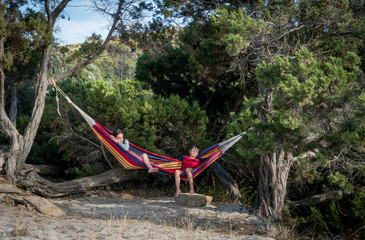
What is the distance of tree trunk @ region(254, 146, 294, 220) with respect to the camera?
186 inches

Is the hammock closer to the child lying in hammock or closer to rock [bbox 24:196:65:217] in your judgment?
the child lying in hammock

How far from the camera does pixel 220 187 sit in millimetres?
6383

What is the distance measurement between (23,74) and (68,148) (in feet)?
12.2

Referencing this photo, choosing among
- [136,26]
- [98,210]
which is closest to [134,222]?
[98,210]

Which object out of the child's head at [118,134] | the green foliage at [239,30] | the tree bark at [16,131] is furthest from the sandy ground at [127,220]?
the green foliage at [239,30]

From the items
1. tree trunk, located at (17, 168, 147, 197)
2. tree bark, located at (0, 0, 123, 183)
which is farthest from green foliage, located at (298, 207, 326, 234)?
tree bark, located at (0, 0, 123, 183)

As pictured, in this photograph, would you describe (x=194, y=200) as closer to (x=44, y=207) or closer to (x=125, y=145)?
(x=125, y=145)

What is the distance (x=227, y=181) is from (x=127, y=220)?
2.54 metres

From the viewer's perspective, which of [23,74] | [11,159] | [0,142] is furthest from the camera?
[23,74]

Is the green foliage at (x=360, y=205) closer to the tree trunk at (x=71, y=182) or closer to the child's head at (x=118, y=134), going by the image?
the child's head at (x=118, y=134)

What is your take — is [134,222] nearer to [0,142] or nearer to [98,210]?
[98,210]

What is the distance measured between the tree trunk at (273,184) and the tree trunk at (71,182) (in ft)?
7.84

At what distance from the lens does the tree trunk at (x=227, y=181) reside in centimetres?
591

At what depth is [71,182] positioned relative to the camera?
5645mm
